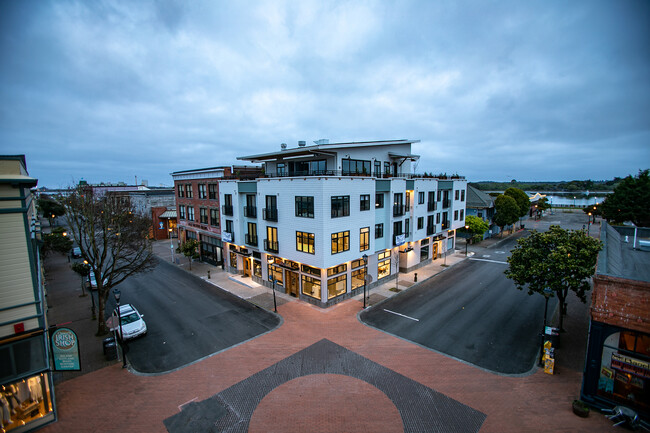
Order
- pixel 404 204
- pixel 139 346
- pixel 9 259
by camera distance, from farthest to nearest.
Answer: pixel 404 204 → pixel 139 346 → pixel 9 259

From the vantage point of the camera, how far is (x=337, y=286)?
906 inches

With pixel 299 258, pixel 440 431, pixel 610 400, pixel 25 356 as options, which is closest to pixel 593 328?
pixel 610 400

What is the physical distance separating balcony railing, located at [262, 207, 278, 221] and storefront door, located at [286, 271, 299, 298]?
4.97m

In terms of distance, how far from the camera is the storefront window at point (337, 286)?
22275 millimetres

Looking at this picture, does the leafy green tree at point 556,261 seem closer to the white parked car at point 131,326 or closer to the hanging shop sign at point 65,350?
the hanging shop sign at point 65,350

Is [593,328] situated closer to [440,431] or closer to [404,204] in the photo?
[440,431]

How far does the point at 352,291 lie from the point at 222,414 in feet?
46.6

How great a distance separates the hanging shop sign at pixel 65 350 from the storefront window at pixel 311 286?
14.3m

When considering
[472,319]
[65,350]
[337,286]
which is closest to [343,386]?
[337,286]

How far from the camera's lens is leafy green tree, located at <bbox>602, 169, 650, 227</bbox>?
36250 mm

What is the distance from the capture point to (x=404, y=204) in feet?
93.4

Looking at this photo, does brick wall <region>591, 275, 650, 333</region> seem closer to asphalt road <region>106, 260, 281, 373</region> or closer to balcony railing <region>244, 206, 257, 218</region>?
asphalt road <region>106, 260, 281, 373</region>

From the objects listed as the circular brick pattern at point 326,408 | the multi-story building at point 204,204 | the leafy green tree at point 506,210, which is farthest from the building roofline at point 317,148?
the leafy green tree at point 506,210

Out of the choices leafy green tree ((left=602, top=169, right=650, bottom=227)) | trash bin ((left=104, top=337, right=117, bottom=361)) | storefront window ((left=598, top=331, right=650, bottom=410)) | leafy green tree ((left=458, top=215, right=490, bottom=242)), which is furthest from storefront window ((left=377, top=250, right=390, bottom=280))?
leafy green tree ((left=602, top=169, right=650, bottom=227))
